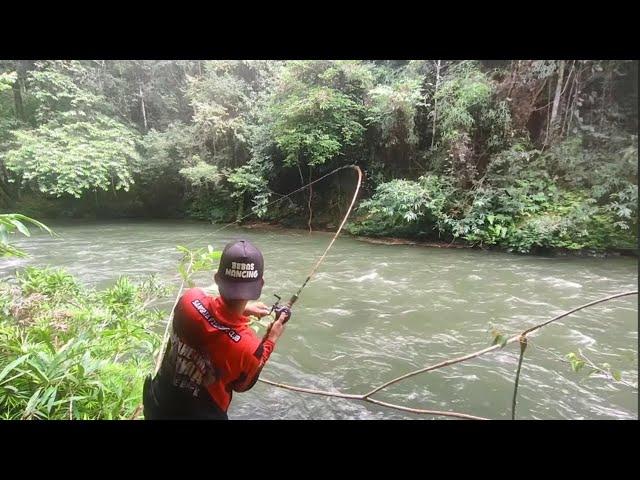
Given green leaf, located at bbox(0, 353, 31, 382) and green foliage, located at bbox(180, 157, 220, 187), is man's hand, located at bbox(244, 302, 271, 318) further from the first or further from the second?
green foliage, located at bbox(180, 157, 220, 187)

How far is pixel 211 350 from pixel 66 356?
1507 mm

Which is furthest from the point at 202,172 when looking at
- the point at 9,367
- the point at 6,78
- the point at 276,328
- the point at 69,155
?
the point at 276,328

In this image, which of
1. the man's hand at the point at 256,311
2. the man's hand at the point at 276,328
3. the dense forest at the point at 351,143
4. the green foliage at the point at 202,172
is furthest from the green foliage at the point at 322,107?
the man's hand at the point at 276,328

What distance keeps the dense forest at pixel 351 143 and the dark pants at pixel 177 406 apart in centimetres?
677

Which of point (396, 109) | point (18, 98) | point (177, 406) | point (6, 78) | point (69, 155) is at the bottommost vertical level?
point (177, 406)

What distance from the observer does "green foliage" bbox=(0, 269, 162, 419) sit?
7.47ft

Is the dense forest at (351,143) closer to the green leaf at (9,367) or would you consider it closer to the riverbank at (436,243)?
the riverbank at (436,243)

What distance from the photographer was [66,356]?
2.55 metres

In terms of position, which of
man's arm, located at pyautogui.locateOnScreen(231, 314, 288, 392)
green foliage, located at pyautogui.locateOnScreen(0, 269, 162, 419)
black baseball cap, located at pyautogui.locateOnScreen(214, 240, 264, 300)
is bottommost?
green foliage, located at pyautogui.locateOnScreen(0, 269, 162, 419)

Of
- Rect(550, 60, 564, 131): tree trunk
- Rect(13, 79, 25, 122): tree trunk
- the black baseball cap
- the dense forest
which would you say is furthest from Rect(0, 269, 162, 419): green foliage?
Rect(13, 79, 25, 122): tree trunk

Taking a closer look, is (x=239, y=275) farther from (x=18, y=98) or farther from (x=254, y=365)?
(x=18, y=98)

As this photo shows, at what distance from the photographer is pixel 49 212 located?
52.9ft

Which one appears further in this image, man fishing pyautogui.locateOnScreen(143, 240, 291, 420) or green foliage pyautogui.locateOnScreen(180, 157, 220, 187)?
green foliage pyautogui.locateOnScreen(180, 157, 220, 187)
